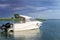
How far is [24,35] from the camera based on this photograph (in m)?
5.29

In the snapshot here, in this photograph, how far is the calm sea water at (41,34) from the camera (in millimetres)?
4962

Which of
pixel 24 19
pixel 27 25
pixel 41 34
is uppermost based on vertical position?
pixel 24 19

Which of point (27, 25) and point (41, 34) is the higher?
point (27, 25)

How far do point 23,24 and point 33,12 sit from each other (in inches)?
28.3

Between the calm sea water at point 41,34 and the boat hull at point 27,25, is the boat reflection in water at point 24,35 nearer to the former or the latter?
the calm sea water at point 41,34

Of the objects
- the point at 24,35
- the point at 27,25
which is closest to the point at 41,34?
the point at 24,35

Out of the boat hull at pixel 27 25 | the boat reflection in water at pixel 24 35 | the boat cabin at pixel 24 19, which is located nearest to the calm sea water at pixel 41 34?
the boat reflection in water at pixel 24 35

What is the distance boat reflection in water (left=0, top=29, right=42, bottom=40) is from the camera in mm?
4946

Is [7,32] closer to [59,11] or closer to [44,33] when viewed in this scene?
[44,33]

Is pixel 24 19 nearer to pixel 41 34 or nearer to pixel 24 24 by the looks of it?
pixel 24 24

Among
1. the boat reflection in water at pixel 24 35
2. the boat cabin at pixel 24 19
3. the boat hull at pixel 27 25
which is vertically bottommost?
the boat reflection in water at pixel 24 35

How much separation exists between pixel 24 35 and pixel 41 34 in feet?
1.43

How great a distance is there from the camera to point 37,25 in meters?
6.11

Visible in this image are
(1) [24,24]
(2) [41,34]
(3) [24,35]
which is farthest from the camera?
(1) [24,24]
